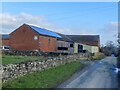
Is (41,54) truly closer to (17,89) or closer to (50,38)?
(50,38)

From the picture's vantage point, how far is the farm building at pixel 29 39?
58906mm

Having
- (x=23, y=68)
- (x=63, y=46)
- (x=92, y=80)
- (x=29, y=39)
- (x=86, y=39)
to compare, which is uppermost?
(x=86, y=39)

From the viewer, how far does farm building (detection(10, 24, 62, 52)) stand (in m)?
58.9

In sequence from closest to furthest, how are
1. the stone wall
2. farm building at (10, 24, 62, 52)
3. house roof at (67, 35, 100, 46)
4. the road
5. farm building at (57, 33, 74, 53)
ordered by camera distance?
the stone wall
the road
farm building at (10, 24, 62, 52)
farm building at (57, 33, 74, 53)
house roof at (67, 35, 100, 46)

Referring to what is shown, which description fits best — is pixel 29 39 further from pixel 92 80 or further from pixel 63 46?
pixel 92 80

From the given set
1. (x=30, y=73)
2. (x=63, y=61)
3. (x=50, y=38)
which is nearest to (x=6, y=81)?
(x=30, y=73)

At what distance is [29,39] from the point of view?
5966 cm

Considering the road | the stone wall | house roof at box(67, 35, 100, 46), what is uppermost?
house roof at box(67, 35, 100, 46)

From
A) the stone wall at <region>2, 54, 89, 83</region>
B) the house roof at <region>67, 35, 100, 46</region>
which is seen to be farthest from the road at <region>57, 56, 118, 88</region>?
the house roof at <region>67, 35, 100, 46</region>

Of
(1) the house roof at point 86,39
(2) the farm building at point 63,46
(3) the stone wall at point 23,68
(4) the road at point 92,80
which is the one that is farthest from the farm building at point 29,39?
(1) the house roof at point 86,39

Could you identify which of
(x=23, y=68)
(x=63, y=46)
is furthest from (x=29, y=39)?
(x=23, y=68)

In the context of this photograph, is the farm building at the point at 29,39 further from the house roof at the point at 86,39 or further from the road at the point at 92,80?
the house roof at the point at 86,39

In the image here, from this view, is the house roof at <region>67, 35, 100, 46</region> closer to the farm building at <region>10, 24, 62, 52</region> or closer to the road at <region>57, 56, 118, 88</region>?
the farm building at <region>10, 24, 62, 52</region>

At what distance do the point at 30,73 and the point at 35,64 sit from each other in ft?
4.95
